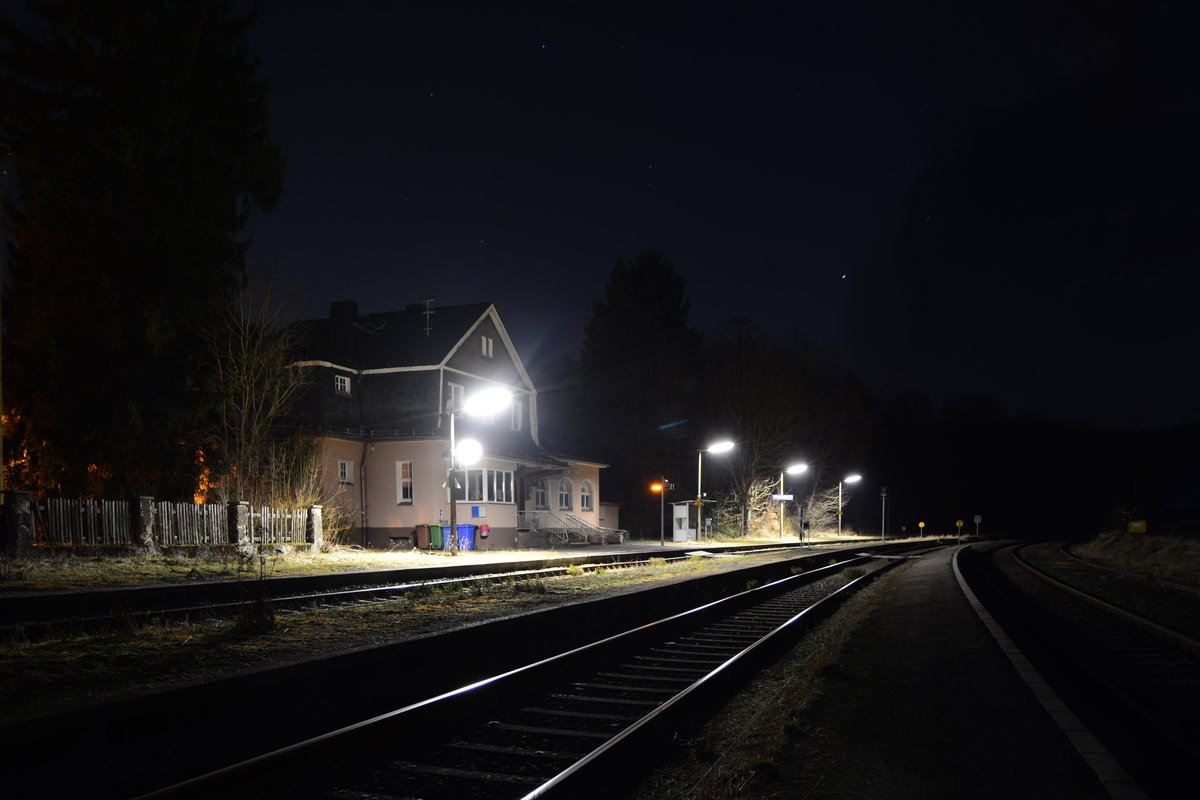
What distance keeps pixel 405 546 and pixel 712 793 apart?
31414 mm

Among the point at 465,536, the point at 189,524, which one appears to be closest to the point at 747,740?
the point at 189,524

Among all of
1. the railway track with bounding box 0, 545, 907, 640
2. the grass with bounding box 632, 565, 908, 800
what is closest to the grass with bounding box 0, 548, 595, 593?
the railway track with bounding box 0, 545, 907, 640

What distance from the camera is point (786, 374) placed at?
6462cm


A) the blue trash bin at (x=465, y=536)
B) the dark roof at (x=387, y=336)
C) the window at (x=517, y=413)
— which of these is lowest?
the blue trash bin at (x=465, y=536)

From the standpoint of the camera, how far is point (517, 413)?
1806 inches

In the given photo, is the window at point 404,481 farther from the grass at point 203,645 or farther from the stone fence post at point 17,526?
the grass at point 203,645

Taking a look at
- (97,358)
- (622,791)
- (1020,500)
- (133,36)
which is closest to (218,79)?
(133,36)

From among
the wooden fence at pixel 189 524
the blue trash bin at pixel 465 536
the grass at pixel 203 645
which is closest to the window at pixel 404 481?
the blue trash bin at pixel 465 536

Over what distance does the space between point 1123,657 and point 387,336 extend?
35887mm

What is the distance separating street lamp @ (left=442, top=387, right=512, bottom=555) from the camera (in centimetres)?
2812

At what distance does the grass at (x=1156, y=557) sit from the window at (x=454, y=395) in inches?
1080

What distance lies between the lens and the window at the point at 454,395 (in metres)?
39.2

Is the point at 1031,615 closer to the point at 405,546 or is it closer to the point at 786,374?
the point at 405,546

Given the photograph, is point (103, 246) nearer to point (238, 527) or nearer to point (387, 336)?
point (238, 527)
